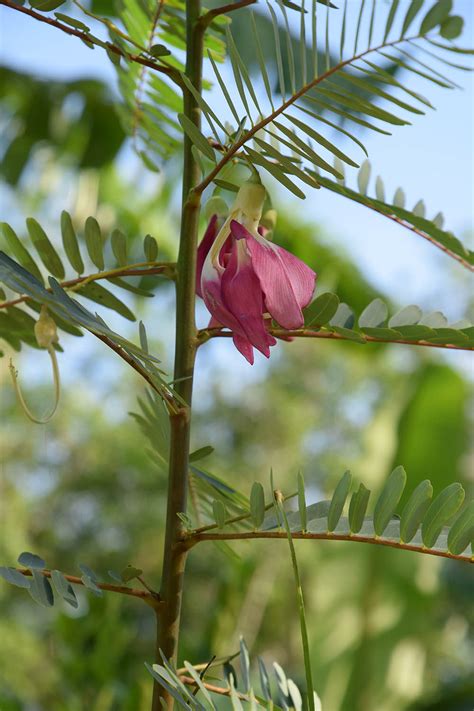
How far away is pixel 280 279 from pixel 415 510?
0.28 feet

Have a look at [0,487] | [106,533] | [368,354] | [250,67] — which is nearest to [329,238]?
[368,354]

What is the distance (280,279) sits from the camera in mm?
274

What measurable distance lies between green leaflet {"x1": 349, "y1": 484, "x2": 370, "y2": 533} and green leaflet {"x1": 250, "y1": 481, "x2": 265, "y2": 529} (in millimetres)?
28

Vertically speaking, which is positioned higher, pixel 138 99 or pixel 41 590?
pixel 138 99

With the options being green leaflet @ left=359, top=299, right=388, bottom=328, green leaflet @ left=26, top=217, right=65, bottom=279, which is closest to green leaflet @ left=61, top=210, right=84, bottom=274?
green leaflet @ left=26, top=217, right=65, bottom=279

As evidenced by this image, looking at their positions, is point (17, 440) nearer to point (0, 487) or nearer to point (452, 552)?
point (0, 487)

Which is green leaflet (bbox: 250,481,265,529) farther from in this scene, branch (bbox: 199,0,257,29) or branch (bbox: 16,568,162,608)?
branch (bbox: 199,0,257,29)

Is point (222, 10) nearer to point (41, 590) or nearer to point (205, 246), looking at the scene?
point (205, 246)

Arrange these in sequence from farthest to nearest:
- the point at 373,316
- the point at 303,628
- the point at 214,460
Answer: the point at 214,460 < the point at 373,316 < the point at 303,628

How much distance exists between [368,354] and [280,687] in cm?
309

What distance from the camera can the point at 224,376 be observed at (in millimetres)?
6695

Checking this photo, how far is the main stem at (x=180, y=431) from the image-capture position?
0.29 m

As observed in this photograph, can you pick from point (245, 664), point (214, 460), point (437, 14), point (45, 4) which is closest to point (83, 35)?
point (45, 4)

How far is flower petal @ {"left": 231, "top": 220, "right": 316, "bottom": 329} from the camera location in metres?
0.27
